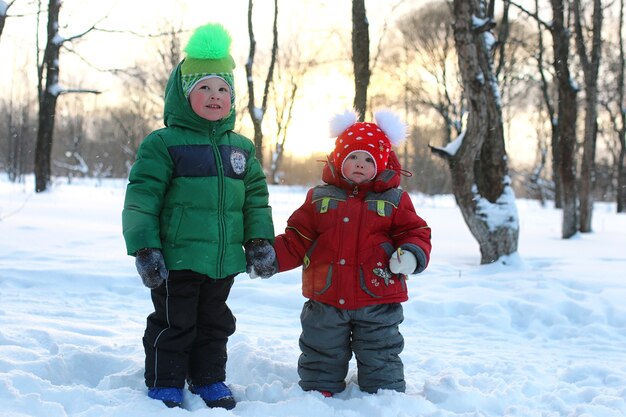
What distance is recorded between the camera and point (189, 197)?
7.82ft

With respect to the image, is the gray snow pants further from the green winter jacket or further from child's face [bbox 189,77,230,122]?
child's face [bbox 189,77,230,122]

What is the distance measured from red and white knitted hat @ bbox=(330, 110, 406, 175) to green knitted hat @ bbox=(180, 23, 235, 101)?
0.64m

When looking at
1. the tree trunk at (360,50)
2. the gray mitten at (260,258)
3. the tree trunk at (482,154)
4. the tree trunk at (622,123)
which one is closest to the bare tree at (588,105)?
the tree trunk at (360,50)

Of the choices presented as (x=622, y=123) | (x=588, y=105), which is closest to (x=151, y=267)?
(x=588, y=105)

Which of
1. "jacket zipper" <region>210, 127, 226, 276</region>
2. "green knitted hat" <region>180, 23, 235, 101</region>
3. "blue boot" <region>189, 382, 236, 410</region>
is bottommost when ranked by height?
"blue boot" <region>189, 382, 236, 410</region>

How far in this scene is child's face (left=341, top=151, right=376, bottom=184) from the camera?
2.69 metres

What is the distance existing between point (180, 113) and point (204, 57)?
10.7 inches

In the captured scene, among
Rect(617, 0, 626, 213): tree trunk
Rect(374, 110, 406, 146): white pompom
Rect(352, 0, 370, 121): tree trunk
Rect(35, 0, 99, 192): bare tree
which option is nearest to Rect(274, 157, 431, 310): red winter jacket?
Rect(374, 110, 406, 146): white pompom

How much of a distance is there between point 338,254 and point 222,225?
1.91 ft

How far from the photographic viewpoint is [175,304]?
2.43 meters

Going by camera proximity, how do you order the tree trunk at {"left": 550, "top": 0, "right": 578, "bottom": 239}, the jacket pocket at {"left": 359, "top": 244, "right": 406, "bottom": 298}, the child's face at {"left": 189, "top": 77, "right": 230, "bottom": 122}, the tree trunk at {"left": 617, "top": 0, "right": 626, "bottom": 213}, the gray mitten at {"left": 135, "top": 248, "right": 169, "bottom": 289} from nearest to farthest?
1. the gray mitten at {"left": 135, "top": 248, "right": 169, "bottom": 289}
2. the child's face at {"left": 189, "top": 77, "right": 230, "bottom": 122}
3. the jacket pocket at {"left": 359, "top": 244, "right": 406, "bottom": 298}
4. the tree trunk at {"left": 550, "top": 0, "right": 578, "bottom": 239}
5. the tree trunk at {"left": 617, "top": 0, "right": 626, "bottom": 213}

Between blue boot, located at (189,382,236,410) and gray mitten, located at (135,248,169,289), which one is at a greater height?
gray mitten, located at (135,248,169,289)

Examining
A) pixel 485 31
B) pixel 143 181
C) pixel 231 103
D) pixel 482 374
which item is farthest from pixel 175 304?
pixel 485 31

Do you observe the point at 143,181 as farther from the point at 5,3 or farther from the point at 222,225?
the point at 5,3
